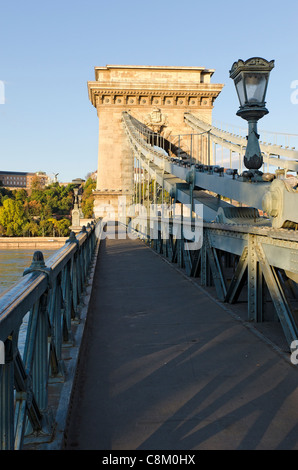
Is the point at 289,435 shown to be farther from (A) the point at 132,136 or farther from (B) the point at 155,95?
(B) the point at 155,95

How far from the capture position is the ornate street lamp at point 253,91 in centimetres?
610

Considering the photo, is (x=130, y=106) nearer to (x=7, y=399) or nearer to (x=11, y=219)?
(x=7, y=399)

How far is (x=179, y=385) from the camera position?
3535 millimetres

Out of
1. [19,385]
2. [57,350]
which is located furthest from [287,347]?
[19,385]

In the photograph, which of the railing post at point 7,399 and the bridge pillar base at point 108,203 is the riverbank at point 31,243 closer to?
the bridge pillar base at point 108,203

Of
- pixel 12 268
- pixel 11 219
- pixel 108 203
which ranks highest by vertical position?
pixel 108 203

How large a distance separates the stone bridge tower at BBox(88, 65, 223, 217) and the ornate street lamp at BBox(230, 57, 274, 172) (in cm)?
3541

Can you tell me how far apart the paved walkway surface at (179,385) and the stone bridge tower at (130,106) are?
36590 mm

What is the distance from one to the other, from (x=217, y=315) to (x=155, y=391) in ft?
8.17

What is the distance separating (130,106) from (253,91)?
38.8 m

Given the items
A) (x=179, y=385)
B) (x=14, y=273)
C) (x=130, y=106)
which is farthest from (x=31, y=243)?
(x=179, y=385)

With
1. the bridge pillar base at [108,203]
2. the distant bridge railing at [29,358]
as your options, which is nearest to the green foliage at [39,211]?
the bridge pillar base at [108,203]

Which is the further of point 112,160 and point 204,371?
point 112,160
